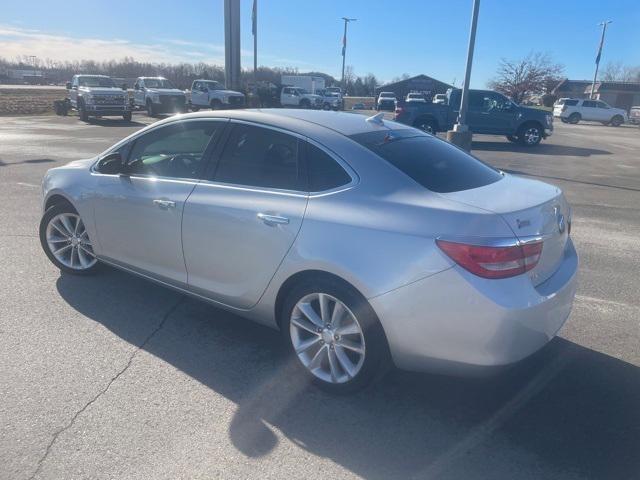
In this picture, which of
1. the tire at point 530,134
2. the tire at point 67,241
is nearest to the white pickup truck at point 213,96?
the tire at point 530,134

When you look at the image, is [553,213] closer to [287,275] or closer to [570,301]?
[570,301]

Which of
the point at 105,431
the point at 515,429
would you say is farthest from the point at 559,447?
the point at 105,431

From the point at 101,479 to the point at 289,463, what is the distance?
891 millimetres

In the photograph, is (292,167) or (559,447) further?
(292,167)

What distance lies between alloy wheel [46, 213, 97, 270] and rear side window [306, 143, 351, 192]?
8.12 ft

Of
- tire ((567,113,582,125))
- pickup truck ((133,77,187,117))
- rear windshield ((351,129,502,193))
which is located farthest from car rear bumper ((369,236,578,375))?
tire ((567,113,582,125))

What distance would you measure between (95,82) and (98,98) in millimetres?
1434

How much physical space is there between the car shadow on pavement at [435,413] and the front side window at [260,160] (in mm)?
1213

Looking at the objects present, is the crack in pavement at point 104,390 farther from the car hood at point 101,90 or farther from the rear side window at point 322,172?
the car hood at point 101,90

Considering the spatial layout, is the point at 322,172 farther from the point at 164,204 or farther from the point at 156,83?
the point at 156,83

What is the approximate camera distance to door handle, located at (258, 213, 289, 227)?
3125 millimetres

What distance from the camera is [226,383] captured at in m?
3.24

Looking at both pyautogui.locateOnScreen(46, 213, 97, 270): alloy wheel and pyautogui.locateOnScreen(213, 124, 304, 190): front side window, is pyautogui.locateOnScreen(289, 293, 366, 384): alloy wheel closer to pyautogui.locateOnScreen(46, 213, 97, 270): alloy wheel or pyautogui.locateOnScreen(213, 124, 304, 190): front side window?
pyautogui.locateOnScreen(213, 124, 304, 190): front side window

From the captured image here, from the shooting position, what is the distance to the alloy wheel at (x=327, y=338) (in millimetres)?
2995
